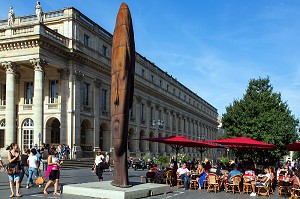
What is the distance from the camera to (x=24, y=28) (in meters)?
31.7

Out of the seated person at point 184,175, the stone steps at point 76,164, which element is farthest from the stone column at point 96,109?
the seated person at point 184,175

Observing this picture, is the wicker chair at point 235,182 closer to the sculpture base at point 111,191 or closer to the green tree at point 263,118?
the sculpture base at point 111,191

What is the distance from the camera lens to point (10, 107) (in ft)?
103

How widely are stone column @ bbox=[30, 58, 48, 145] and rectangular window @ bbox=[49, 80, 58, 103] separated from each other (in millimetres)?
4401

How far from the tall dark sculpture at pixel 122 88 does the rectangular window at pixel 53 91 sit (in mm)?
23025

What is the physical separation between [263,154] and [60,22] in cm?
2367

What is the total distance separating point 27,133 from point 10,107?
4.65 m

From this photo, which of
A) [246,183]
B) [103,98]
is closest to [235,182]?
[246,183]

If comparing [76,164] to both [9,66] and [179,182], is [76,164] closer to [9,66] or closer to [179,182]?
[9,66]

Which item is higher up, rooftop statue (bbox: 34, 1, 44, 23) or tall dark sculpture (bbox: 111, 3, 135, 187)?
rooftop statue (bbox: 34, 1, 44, 23)

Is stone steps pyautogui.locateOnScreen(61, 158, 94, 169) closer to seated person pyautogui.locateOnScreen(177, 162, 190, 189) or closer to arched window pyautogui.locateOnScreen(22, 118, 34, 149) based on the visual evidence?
arched window pyautogui.locateOnScreen(22, 118, 34, 149)

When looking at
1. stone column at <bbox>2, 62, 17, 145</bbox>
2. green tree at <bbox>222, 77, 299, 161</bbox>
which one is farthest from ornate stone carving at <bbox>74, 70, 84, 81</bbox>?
green tree at <bbox>222, 77, 299, 161</bbox>

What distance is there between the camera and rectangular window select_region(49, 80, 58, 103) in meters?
35.7

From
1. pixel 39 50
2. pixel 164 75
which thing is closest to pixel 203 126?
pixel 164 75
